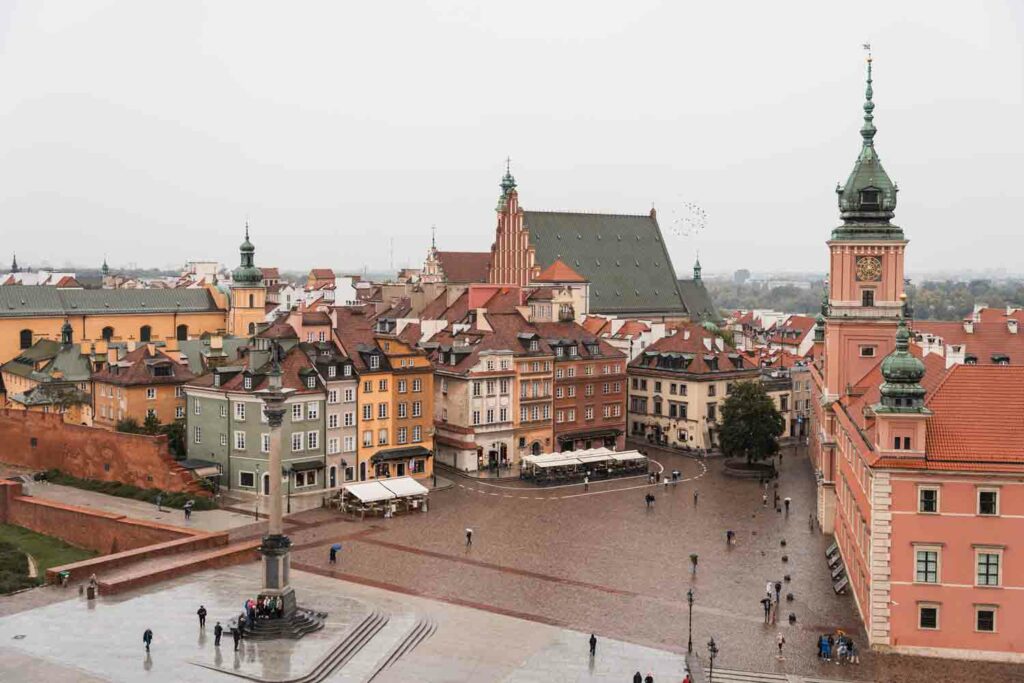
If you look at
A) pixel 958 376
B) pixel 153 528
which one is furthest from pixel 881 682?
pixel 153 528

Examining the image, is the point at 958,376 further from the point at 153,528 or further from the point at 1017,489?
the point at 153,528

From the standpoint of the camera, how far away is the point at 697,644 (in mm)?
36312

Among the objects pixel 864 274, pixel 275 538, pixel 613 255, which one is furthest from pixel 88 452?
pixel 613 255

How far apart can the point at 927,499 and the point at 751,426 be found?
109ft

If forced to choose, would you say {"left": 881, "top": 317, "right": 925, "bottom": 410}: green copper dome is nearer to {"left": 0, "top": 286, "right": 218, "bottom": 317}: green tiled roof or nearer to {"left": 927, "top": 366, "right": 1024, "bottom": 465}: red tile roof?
{"left": 927, "top": 366, "right": 1024, "bottom": 465}: red tile roof

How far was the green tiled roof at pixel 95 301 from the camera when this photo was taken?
3445 inches

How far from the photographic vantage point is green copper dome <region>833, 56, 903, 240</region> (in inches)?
2165

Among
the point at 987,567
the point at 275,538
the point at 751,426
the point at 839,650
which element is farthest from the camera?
the point at 751,426

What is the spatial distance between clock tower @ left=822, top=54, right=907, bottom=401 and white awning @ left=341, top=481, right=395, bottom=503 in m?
23.5

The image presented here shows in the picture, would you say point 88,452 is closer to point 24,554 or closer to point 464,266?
point 24,554

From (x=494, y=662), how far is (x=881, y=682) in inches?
462

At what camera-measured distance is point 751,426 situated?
68812 mm

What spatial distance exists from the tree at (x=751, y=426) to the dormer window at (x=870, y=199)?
57.5 ft

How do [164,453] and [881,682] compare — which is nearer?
[881,682]
